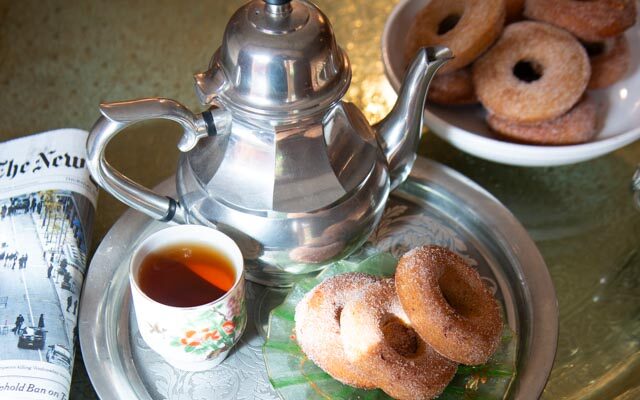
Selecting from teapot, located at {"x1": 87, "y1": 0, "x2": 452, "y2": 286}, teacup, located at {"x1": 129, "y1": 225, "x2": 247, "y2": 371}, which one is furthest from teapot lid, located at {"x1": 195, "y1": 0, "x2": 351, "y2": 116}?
teacup, located at {"x1": 129, "y1": 225, "x2": 247, "y2": 371}

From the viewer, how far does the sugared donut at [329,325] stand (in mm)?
583

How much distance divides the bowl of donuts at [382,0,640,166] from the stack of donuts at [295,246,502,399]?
0.24 metres

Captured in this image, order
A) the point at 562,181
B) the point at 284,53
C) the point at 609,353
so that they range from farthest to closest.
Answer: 1. the point at 562,181
2. the point at 609,353
3. the point at 284,53

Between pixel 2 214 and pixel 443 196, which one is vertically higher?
pixel 443 196

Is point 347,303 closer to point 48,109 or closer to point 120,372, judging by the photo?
point 120,372

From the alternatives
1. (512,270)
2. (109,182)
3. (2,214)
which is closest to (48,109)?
(2,214)

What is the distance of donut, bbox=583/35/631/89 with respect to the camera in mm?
907

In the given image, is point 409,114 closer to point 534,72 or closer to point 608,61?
point 534,72

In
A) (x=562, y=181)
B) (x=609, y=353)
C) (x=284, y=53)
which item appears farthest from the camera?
(x=562, y=181)

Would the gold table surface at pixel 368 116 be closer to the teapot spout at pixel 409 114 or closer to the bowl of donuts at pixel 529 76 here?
the bowl of donuts at pixel 529 76

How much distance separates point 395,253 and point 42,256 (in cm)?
36

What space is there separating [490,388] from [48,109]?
2.19 ft

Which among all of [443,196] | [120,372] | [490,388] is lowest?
[120,372]

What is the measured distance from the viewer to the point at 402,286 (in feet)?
1.92
